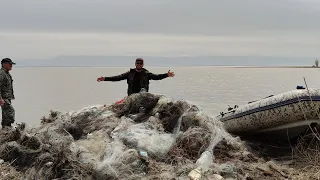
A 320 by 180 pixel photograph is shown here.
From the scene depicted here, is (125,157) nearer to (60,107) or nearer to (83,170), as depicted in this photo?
(83,170)

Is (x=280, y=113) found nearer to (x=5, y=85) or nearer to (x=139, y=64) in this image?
(x=139, y=64)

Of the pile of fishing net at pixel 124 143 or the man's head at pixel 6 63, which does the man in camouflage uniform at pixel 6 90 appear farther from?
the pile of fishing net at pixel 124 143

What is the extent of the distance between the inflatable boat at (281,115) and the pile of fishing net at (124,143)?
3.89 ft

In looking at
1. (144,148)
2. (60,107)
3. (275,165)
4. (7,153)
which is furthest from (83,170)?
(60,107)

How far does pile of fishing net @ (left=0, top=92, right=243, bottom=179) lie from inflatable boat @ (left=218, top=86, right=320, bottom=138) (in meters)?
1.19

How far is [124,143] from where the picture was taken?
5762 millimetres

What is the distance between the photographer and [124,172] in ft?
16.5

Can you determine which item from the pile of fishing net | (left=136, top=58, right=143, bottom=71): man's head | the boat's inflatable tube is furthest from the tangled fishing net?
the boat's inflatable tube

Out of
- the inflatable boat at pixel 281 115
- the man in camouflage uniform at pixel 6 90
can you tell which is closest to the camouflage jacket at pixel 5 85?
the man in camouflage uniform at pixel 6 90

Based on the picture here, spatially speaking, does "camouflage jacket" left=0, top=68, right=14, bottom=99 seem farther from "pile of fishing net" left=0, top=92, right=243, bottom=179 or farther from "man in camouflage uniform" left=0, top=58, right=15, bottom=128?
"pile of fishing net" left=0, top=92, right=243, bottom=179

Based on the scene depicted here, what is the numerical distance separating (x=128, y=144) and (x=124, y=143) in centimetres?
8

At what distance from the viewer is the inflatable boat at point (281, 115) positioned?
704cm

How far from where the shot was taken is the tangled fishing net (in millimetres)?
5129

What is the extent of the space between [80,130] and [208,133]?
2182mm
